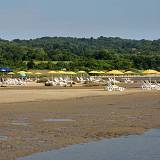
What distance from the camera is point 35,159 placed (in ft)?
43.0

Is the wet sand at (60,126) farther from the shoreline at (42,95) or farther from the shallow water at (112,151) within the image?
the shoreline at (42,95)

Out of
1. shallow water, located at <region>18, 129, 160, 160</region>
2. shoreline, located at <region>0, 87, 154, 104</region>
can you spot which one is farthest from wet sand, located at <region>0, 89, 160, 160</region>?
shoreline, located at <region>0, 87, 154, 104</region>

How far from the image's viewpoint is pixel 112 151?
48.3 feet

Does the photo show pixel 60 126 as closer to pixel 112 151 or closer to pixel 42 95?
pixel 112 151

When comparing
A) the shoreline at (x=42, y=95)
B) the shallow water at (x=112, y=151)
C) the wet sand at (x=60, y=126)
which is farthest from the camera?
the shoreline at (x=42, y=95)

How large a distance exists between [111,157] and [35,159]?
1988 mm

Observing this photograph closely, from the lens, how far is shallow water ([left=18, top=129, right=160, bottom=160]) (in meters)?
13.6

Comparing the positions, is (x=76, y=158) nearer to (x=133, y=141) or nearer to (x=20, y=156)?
(x=20, y=156)

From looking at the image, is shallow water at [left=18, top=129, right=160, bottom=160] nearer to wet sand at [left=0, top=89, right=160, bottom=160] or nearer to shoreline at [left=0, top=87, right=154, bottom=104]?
wet sand at [left=0, top=89, right=160, bottom=160]

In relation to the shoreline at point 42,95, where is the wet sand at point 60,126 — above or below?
below

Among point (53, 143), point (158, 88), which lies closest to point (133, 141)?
point (53, 143)

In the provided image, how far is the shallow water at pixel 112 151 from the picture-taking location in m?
13.6

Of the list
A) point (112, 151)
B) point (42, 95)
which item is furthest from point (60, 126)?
point (42, 95)

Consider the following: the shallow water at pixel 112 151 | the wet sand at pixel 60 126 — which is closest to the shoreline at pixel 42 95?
the wet sand at pixel 60 126
